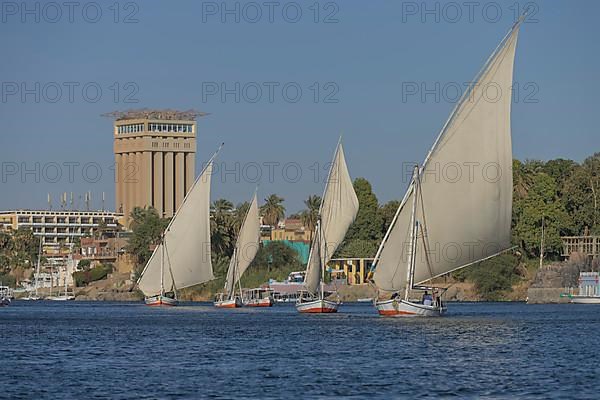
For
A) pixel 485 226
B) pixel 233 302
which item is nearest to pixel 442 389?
pixel 485 226

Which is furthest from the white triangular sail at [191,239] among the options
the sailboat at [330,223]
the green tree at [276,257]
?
the green tree at [276,257]

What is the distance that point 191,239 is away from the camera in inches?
4286

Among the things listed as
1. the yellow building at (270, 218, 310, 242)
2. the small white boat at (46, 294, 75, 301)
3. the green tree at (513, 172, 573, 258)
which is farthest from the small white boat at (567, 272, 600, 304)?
the small white boat at (46, 294, 75, 301)

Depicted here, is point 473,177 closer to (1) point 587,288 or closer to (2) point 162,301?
(2) point 162,301

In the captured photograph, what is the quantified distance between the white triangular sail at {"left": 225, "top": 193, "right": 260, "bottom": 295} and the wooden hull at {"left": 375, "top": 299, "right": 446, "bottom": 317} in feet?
120

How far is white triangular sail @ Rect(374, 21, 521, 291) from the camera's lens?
6656cm

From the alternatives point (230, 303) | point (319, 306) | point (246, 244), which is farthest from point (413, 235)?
point (230, 303)

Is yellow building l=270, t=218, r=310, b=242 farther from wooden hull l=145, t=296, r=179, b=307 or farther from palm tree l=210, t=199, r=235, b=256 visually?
wooden hull l=145, t=296, r=179, b=307

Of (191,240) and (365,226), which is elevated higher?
(365,226)

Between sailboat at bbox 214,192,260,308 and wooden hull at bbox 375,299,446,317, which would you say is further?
sailboat at bbox 214,192,260,308

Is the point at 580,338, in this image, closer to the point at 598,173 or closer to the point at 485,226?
the point at 485,226

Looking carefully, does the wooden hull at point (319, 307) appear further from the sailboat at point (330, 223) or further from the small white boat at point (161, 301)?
the small white boat at point (161, 301)

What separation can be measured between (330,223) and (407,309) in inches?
762

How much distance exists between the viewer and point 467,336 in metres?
60.2
